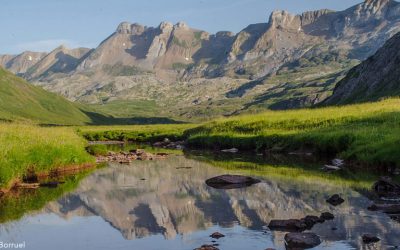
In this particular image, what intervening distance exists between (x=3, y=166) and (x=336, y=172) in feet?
79.3

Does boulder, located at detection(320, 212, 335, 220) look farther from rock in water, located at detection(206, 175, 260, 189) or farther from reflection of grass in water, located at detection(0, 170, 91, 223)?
reflection of grass in water, located at detection(0, 170, 91, 223)

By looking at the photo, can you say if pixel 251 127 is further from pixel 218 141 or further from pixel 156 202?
pixel 156 202

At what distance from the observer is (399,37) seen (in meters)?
156

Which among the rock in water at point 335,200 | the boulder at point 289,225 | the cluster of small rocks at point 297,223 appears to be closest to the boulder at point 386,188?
the rock in water at point 335,200

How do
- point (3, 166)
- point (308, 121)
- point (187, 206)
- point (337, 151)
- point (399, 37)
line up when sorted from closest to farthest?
point (187, 206) → point (3, 166) → point (337, 151) → point (308, 121) → point (399, 37)

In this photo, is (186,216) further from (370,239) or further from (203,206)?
(370,239)

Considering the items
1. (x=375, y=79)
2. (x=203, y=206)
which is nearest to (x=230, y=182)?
(x=203, y=206)

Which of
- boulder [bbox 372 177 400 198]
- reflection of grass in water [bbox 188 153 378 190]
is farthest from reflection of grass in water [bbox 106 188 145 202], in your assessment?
boulder [bbox 372 177 400 198]

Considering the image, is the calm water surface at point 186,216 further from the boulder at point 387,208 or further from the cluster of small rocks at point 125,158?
the cluster of small rocks at point 125,158

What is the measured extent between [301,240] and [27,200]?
1743cm

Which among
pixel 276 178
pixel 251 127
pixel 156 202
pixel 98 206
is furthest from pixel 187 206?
pixel 251 127

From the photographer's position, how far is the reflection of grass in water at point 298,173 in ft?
110

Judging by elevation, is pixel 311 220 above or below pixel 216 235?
above

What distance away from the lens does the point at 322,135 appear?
176ft
